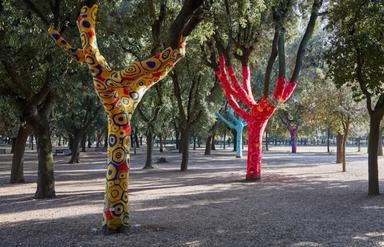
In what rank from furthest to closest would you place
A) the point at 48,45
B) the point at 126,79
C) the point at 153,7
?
the point at 153,7
the point at 48,45
the point at 126,79

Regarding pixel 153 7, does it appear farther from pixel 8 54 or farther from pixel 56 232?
pixel 56 232

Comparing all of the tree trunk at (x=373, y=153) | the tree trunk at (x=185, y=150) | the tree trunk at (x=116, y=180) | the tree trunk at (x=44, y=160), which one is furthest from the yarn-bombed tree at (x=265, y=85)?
the tree trunk at (x=116, y=180)

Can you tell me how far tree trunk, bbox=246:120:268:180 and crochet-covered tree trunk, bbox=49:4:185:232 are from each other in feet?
32.0

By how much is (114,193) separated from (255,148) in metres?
10.3

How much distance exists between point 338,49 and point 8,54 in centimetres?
961

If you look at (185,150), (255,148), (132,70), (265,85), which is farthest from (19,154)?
(132,70)

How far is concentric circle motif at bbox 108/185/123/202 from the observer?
23.2 feet

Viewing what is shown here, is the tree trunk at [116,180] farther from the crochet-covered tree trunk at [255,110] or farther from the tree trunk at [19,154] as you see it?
the tree trunk at [19,154]

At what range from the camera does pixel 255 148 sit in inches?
651

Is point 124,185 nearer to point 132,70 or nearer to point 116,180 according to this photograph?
point 116,180

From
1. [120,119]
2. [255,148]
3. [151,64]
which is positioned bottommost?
[255,148]

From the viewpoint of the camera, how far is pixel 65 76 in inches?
477

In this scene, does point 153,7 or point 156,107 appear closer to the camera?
point 153,7

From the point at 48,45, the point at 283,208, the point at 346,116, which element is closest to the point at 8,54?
the point at 48,45
